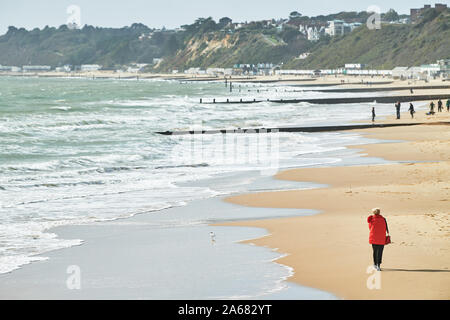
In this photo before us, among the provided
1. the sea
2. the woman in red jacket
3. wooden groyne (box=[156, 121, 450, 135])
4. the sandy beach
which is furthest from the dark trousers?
wooden groyne (box=[156, 121, 450, 135])

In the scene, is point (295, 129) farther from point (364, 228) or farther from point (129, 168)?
point (364, 228)

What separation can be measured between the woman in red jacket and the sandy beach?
22 cm

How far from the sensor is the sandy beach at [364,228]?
12.9 meters

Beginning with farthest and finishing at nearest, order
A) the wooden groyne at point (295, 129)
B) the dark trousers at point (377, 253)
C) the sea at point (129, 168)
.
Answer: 1. the wooden groyne at point (295, 129)
2. the sea at point (129, 168)
3. the dark trousers at point (377, 253)

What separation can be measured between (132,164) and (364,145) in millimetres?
11791

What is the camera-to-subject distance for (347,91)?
110875 mm

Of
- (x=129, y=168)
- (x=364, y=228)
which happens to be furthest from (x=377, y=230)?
(x=129, y=168)

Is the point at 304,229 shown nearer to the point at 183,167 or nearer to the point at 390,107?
the point at 183,167

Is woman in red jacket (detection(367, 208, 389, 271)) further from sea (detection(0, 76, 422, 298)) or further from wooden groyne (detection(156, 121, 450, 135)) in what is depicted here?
wooden groyne (detection(156, 121, 450, 135))

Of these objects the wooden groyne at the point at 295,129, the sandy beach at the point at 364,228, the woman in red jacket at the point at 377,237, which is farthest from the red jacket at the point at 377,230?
the wooden groyne at the point at 295,129

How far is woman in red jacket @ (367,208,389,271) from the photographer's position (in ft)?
44.0

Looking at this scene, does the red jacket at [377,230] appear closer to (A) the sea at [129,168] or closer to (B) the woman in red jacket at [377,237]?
(B) the woman in red jacket at [377,237]

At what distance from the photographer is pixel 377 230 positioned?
532 inches
